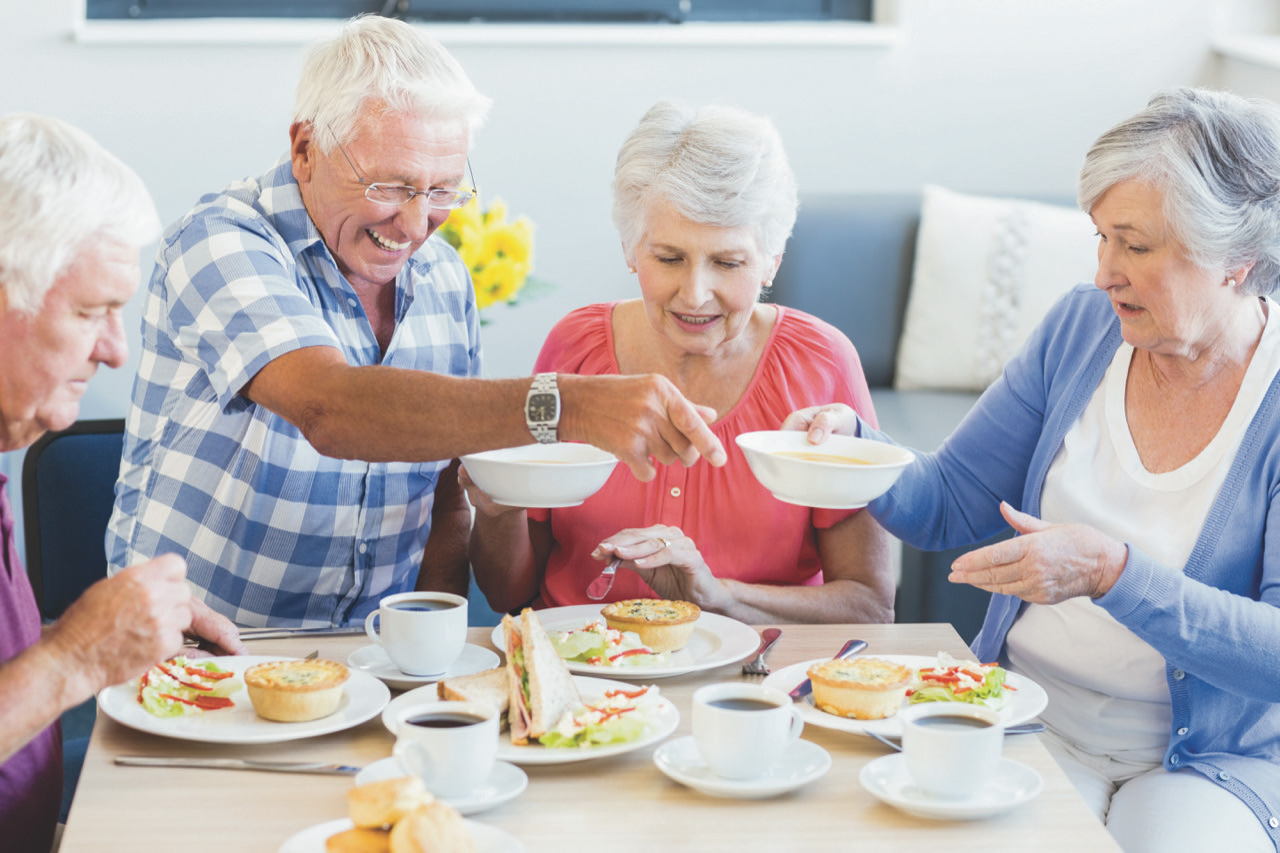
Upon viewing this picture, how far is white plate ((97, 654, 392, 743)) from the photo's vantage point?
134 cm

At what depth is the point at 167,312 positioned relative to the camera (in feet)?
6.01

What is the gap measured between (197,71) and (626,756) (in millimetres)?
2939

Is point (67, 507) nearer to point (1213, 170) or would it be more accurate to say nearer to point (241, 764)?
point (241, 764)

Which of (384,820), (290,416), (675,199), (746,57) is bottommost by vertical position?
(384,820)

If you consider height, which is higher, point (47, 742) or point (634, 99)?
point (634, 99)

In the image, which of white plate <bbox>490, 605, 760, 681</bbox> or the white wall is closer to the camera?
white plate <bbox>490, 605, 760, 681</bbox>

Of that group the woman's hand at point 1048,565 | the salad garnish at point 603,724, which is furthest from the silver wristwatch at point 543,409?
the woman's hand at point 1048,565

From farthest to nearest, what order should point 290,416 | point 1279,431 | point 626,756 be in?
point 1279,431
point 290,416
point 626,756

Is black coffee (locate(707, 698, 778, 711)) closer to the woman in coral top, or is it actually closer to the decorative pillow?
the woman in coral top

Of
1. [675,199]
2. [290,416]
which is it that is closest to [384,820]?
[290,416]

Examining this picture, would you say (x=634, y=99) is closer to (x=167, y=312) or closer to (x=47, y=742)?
(x=167, y=312)

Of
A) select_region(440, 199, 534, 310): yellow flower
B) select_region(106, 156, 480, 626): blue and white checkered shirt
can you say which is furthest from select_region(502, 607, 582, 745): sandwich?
select_region(440, 199, 534, 310): yellow flower

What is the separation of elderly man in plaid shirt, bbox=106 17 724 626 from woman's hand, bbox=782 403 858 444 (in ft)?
1.24

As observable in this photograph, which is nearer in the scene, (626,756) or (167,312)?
(626,756)
